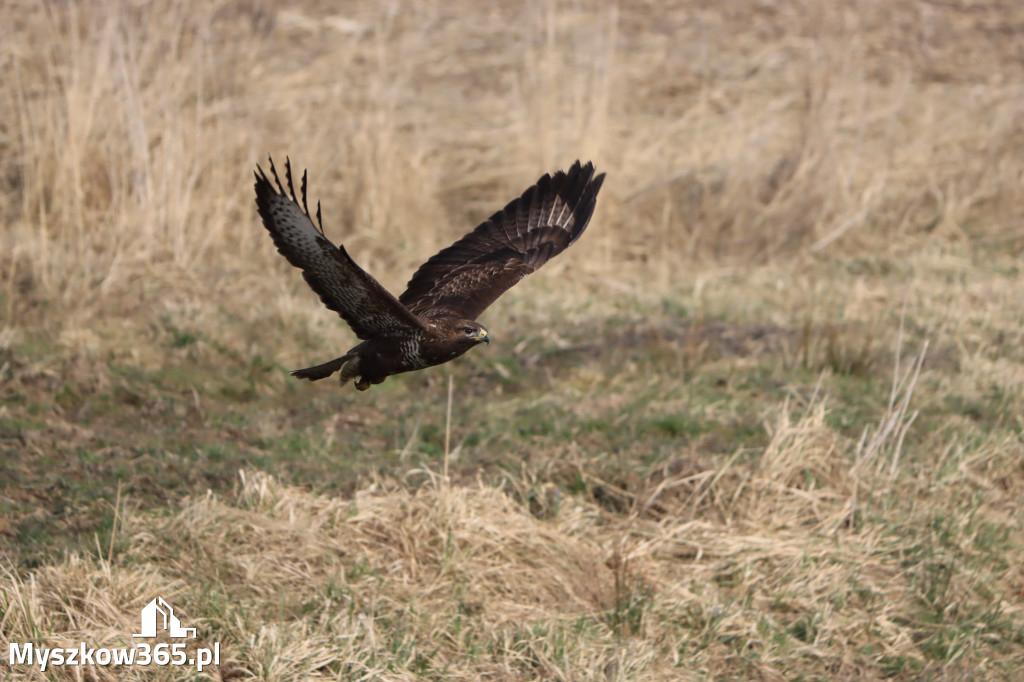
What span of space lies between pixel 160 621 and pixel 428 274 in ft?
6.64

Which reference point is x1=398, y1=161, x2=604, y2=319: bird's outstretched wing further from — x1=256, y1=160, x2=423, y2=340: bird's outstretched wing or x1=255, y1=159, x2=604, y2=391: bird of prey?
x1=256, y1=160, x2=423, y2=340: bird's outstretched wing

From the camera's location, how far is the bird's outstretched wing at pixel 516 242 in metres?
5.21


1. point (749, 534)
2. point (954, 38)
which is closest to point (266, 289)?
point (749, 534)

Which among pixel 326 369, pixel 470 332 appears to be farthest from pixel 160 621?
pixel 470 332

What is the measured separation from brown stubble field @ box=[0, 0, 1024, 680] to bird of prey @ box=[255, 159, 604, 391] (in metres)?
0.55

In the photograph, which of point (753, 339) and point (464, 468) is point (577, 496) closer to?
point (464, 468)

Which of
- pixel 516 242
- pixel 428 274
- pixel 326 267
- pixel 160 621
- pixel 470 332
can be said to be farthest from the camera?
pixel 516 242

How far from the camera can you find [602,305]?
7.98 meters

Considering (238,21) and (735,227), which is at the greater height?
(238,21)

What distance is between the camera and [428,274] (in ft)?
17.9

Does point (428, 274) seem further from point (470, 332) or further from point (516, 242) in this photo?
point (470, 332)

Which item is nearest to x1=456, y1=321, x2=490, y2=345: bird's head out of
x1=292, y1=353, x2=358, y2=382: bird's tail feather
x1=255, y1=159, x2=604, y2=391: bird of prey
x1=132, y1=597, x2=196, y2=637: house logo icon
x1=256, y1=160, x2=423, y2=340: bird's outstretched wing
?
x1=255, y1=159, x2=604, y2=391: bird of prey

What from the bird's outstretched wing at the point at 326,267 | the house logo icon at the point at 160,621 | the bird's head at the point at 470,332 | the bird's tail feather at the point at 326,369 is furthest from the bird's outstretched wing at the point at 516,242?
the house logo icon at the point at 160,621

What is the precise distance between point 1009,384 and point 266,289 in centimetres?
443
